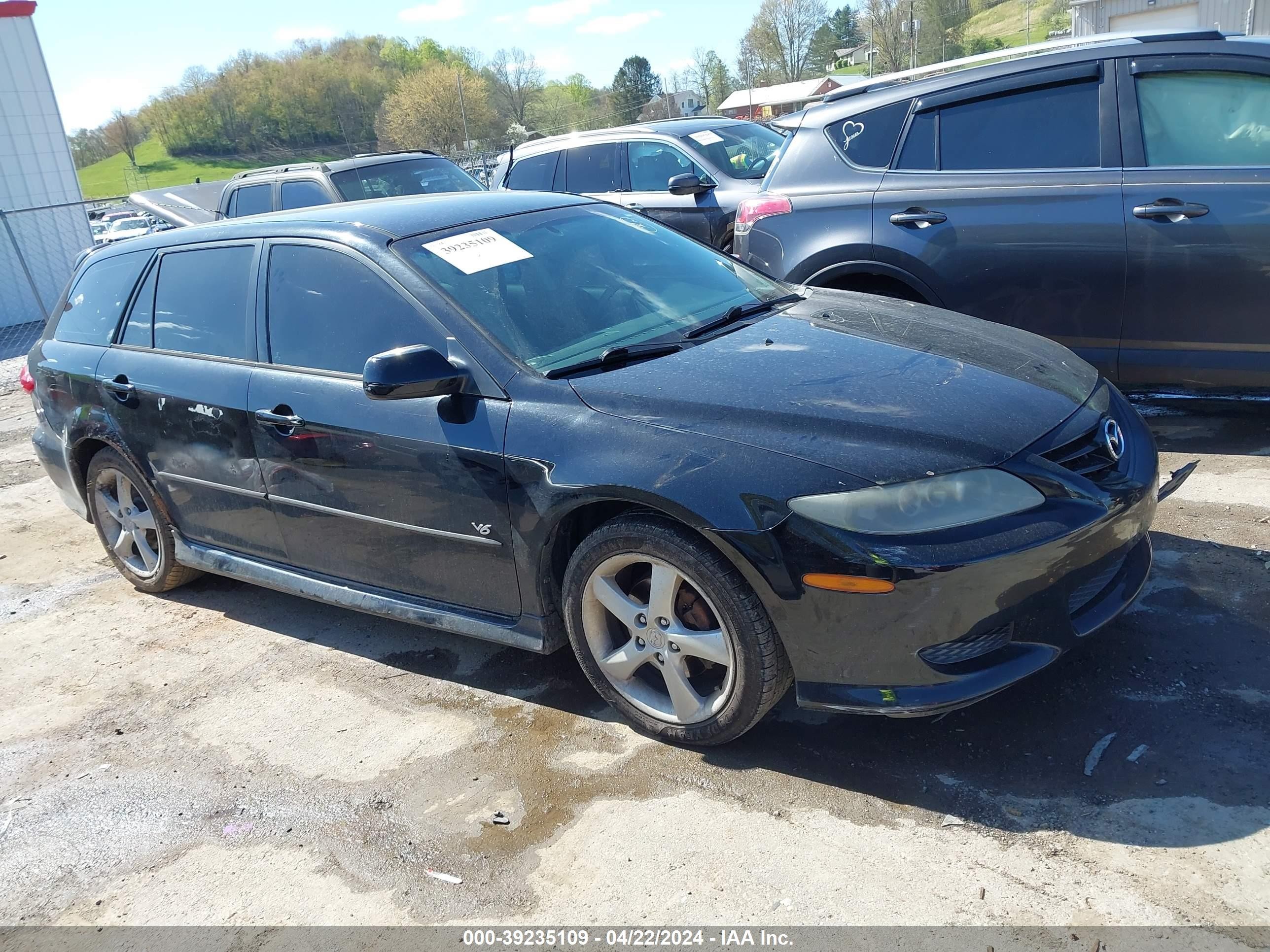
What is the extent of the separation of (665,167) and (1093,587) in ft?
24.5

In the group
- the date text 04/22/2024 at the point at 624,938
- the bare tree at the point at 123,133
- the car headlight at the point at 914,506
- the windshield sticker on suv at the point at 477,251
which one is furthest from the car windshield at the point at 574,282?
the bare tree at the point at 123,133

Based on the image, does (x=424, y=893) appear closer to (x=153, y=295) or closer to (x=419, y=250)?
(x=419, y=250)

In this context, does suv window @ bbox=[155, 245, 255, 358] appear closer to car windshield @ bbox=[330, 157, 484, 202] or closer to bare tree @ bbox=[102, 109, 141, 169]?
car windshield @ bbox=[330, 157, 484, 202]

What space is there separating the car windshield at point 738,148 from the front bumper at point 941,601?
7.01 metres

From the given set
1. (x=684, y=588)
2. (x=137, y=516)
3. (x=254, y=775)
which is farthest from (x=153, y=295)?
(x=684, y=588)

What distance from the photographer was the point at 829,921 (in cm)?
233

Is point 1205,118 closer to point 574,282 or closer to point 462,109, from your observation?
point 574,282

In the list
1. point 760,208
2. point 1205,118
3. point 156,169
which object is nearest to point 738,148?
point 760,208

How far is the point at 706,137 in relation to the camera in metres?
9.52

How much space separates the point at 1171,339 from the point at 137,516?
4.96m

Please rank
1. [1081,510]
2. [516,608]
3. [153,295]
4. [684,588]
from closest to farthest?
[1081,510], [684,588], [516,608], [153,295]

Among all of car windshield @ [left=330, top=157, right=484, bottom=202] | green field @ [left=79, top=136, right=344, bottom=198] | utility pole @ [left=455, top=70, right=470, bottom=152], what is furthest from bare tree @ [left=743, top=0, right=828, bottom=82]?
car windshield @ [left=330, top=157, right=484, bottom=202]

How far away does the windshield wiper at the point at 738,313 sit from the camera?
3.59 metres

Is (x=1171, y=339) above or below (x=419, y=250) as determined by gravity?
below
